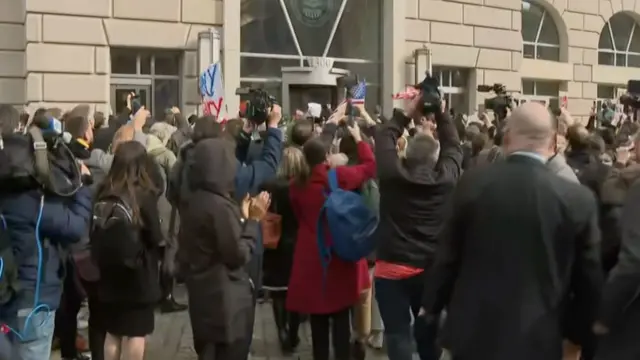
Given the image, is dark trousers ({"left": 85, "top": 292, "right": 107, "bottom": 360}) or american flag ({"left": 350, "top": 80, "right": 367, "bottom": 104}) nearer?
dark trousers ({"left": 85, "top": 292, "right": 107, "bottom": 360})

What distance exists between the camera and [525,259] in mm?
4000

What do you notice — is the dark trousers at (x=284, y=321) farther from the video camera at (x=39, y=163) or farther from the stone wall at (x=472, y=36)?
the stone wall at (x=472, y=36)

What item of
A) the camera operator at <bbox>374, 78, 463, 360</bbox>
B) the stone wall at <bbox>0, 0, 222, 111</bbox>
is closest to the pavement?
the camera operator at <bbox>374, 78, 463, 360</bbox>

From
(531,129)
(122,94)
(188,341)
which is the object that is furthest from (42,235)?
(122,94)

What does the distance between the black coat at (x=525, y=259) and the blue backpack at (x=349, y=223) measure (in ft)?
8.12

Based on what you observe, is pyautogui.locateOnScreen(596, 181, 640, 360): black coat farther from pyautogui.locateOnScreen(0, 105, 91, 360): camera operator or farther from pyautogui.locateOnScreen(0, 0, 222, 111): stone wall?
pyautogui.locateOnScreen(0, 0, 222, 111): stone wall

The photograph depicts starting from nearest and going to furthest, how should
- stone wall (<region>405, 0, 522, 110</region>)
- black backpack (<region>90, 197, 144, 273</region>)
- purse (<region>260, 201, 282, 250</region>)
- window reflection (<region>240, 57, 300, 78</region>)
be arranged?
black backpack (<region>90, 197, 144, 273</region>), purse (<region>260, 201, 282, 250</region>), window reflection (<region>240, 57, 300, 78</region>), stone wall (<region>405, 0, 522, 110</region>)

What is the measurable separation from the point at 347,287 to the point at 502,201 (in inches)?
112

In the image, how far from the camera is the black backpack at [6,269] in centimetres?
488

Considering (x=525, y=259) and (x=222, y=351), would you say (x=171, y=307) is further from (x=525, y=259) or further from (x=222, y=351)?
(x=525, y=259)

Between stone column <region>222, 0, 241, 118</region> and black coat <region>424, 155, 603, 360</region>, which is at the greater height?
stone column <region>222, 0, 241, 118</region>

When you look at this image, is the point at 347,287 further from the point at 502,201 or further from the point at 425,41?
the point at 425,41

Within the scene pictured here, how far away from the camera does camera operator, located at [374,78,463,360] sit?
20.3 feet

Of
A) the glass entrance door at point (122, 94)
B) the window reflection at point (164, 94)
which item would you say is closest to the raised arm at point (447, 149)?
the glass entrance door at point (122, 94)
